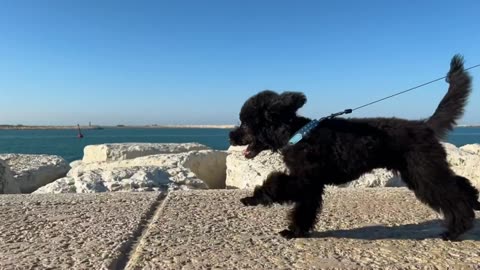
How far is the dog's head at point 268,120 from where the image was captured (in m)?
4.16

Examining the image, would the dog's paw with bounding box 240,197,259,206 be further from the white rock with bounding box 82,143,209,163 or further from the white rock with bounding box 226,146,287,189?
the white rock with bounding box 82,143,209,163

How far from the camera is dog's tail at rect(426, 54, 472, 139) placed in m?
4.14

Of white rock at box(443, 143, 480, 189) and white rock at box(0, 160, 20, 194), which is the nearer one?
white rock at box(0, 160, 20, 194)

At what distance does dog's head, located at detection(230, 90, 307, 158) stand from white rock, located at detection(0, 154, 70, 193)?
7171mm

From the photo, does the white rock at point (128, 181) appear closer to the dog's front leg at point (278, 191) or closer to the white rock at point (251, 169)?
the white rock at point (251, 169)

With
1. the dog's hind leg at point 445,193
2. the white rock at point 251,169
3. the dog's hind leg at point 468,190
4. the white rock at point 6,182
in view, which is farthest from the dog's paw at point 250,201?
the white rock at point 6,182

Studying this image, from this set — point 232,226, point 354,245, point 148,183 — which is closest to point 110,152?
point 148,183

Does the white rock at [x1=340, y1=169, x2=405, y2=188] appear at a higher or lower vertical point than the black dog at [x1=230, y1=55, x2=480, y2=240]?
lower

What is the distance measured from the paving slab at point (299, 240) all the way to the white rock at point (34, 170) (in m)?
6.69

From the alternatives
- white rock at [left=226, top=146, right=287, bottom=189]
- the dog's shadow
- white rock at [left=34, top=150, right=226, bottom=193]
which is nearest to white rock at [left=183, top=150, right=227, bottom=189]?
white rock at [left=226, top=146, right=287, bottom=189]

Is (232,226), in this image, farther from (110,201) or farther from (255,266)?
(110,201)

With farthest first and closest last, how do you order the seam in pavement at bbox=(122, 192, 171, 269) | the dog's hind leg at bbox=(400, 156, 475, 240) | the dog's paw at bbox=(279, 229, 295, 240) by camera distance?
1. the dog's paw at bbox=(279, 229, 295, 240)
2. the dog's hind leg at bbox=(400, 156, 475, 240)
3. the seam in pavement at bbox=(122, 192, 171, 269)

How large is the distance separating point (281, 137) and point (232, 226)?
0.90m

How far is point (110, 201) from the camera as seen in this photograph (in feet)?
17.0
